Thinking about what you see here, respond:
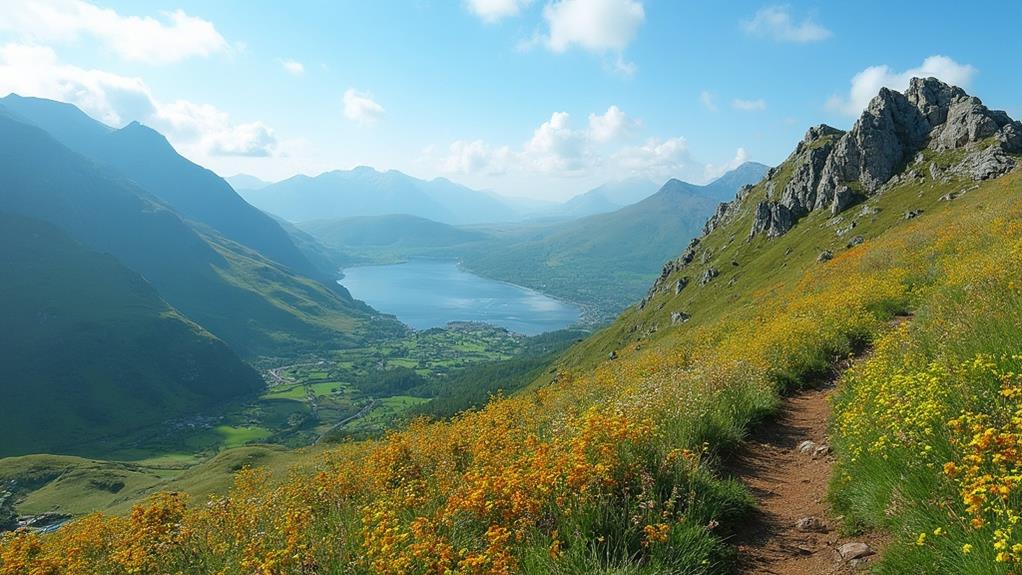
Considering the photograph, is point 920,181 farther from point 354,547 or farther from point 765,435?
point 354,547

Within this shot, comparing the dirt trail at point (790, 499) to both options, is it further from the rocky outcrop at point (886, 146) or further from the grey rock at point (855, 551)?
the rocky outcrop at point (886, 146)

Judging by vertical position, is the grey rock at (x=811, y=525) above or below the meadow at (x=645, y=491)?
below

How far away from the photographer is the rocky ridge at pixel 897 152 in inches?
3871

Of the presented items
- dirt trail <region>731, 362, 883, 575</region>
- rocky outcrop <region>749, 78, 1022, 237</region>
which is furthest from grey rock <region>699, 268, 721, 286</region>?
dirt trail <region>731, 362, 883, 575</region>

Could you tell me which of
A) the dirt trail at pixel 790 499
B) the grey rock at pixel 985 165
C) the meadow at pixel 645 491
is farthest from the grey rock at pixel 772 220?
the dirt trail at pixel 790 499

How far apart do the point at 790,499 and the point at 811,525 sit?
3.62 feet

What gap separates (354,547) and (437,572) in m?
1.79

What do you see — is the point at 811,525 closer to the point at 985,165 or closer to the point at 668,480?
the point at 668,480

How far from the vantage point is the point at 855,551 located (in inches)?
263

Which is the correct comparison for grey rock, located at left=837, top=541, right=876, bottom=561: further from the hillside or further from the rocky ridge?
the rocky ridge

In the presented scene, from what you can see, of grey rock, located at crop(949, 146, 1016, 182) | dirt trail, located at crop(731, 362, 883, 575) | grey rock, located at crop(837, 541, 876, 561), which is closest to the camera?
grey rock, located at crop(837, 541, 876, 561)

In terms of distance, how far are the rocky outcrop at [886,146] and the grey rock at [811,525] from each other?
12149cm

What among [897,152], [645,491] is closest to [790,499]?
[645,491]

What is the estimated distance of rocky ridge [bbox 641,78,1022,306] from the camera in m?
98.3
